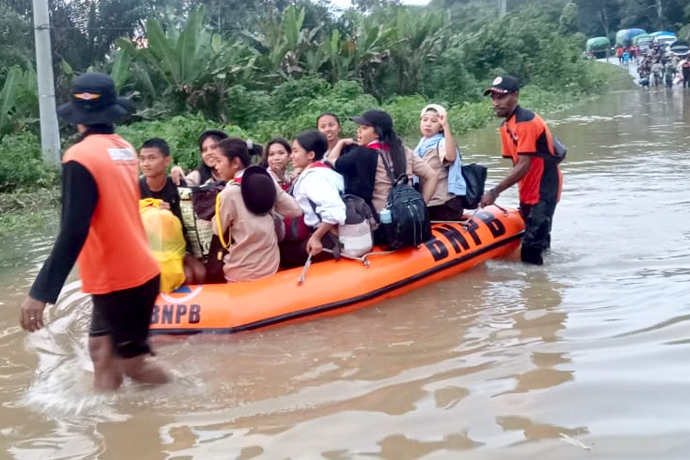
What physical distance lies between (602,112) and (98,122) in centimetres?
1875

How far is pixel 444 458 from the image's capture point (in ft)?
11.8

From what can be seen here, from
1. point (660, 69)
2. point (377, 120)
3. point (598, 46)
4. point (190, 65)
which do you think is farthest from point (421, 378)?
point (598, 46)

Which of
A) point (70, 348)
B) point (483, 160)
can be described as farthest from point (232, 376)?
point (483, 160)

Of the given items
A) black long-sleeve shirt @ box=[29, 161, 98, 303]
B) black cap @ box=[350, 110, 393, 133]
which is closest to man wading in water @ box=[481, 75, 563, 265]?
black cap @ box=[350, 110, 393, 133]

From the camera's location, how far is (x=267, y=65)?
57.8 feet

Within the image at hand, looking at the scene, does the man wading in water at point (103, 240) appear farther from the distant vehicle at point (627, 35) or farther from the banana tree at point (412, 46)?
the distant vehicle at point (627, 35)

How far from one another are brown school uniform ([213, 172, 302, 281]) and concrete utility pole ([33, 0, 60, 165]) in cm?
572

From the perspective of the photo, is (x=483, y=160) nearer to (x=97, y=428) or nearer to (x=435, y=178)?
(x=435, y=178)

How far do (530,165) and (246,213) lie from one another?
2.40m

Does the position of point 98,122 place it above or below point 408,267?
above

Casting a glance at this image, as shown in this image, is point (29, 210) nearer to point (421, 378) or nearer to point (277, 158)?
point (277, 158)

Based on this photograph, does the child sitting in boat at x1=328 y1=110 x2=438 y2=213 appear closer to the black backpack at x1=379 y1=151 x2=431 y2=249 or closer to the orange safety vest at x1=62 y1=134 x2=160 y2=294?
the black backpack at x1=379 y1=151 x2=431 y2=249

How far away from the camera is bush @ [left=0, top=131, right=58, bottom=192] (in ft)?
34.4

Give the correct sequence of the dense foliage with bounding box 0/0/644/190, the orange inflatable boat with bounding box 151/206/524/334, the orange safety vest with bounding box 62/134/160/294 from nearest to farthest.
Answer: the orange safety vest with bounding box 62/134/160/294, the orange inflatable boat with bounding box 151/206/524/334, the dense foliage with bounding box 0/0/644/190
